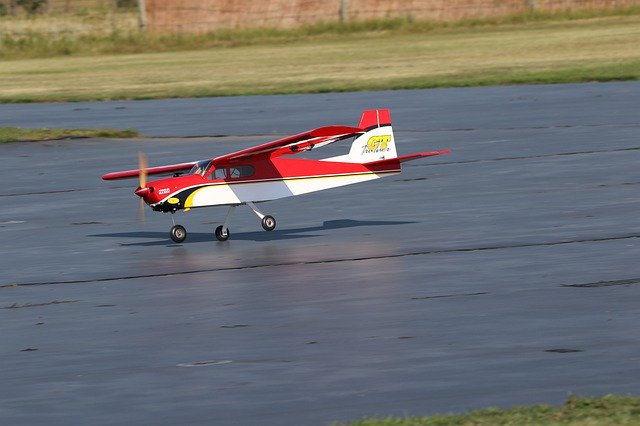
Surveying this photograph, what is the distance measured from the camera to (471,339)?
595 inches

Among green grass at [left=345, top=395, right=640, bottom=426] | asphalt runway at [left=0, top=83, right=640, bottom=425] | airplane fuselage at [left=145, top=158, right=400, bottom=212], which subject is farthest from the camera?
airplane fuselage at [left=145, top=158, right=400, bottom=212]

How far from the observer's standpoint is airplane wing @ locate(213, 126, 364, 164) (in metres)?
22.6

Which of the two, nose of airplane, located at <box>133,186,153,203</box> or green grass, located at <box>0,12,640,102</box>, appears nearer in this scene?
nose of airplane, located at <box>133,186,153,203</box>

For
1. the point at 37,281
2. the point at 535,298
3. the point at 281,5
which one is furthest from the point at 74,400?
the point at 281,5

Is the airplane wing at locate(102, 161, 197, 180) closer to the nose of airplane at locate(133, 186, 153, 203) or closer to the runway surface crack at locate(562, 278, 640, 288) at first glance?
the nose of airplane at locate(133, 186, 153, 203)

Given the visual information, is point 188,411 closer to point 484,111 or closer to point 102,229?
point 102,229

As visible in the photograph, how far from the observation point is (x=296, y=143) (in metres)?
23.4

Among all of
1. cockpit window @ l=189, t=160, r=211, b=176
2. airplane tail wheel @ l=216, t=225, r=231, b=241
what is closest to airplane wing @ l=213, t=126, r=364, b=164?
cockpit window @ l=189, t=160, r=211, b=176

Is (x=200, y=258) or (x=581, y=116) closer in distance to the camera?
(x=200, y=258)

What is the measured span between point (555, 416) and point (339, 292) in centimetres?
711

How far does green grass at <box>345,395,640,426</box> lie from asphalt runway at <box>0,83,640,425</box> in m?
0.69

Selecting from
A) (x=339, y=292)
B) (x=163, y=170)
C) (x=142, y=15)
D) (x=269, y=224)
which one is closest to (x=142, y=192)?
(x=163, y=170)

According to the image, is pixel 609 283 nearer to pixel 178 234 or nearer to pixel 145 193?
pixel 145 193

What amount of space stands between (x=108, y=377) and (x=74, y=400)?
91 cm
